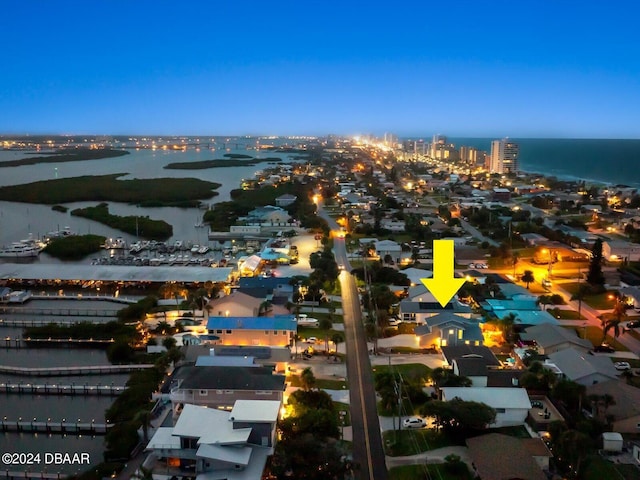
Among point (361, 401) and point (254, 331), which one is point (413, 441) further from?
point (254, 331)

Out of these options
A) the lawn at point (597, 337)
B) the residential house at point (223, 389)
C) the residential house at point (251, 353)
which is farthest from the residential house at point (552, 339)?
the residential house at point (223, 389)

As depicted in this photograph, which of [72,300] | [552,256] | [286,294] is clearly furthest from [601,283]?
[72,300]

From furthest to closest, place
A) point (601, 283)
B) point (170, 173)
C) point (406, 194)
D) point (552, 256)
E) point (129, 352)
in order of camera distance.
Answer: point (170, 173) < point (406, 194) < point (552, 256) < point (601, 283) < point (129, 352)

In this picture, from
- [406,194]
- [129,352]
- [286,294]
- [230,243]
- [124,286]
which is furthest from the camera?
[406,194]

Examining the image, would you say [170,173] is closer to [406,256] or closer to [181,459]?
[406,256]

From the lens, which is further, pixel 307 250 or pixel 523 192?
pixel 523 192

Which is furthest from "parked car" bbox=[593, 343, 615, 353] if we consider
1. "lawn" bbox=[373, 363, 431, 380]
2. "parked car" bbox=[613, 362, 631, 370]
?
"lawn" bbox=[373, 363, 431, 380]

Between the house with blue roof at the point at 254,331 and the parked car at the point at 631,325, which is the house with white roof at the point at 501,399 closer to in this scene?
the house with blue roof at the point at 254,331
